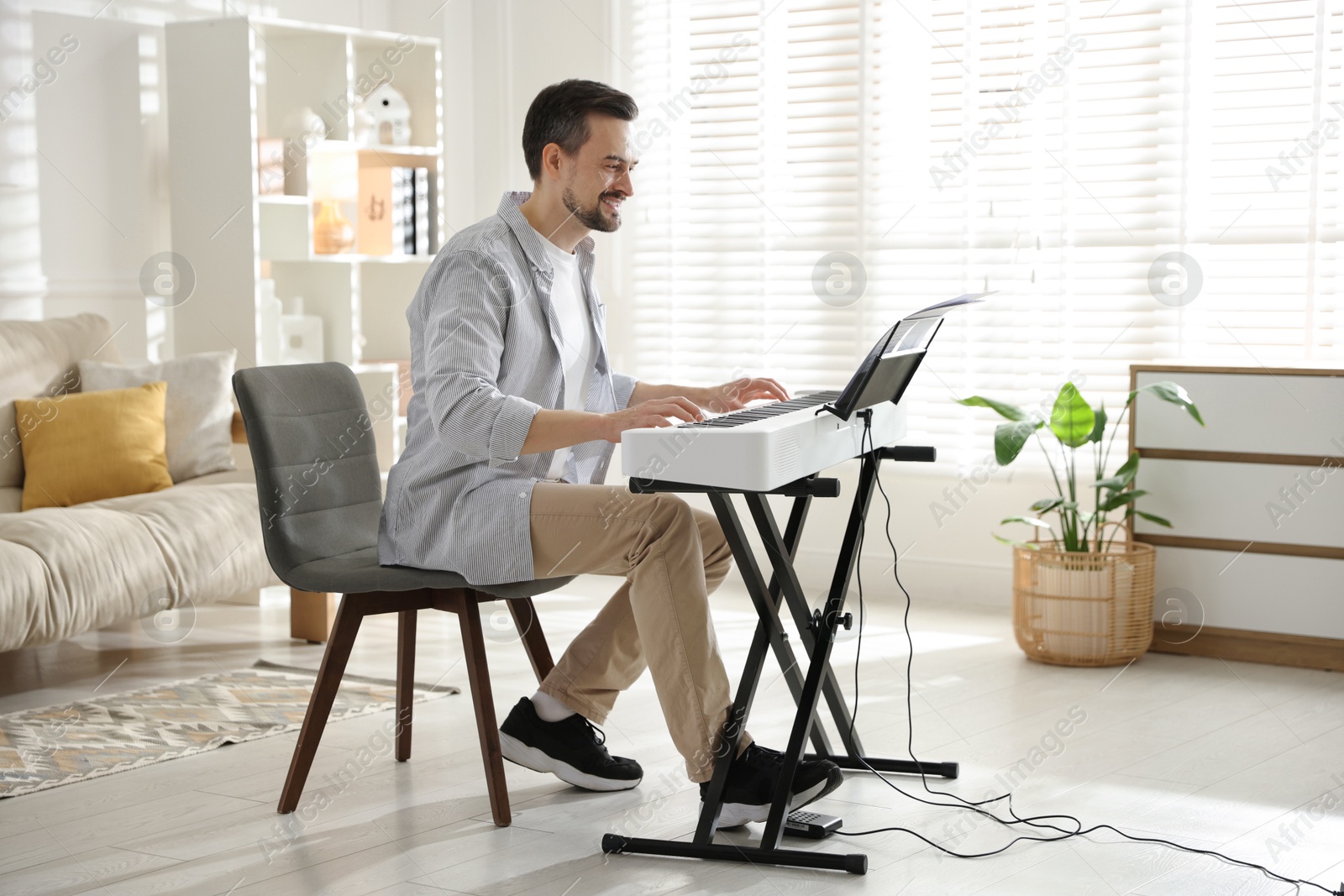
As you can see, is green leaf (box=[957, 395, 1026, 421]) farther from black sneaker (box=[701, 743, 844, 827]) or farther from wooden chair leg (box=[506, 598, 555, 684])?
black sneaker (box=[701, 743, 844, 827])

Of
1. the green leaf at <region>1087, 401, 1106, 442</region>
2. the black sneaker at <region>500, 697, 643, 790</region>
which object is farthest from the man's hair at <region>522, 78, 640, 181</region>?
the green leaf at <region>1087, 401, 1106, 442</region>

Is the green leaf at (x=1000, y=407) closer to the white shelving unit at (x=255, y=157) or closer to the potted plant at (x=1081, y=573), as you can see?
the potted plant at (x=1081, y=573)

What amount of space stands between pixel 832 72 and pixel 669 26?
0.62m

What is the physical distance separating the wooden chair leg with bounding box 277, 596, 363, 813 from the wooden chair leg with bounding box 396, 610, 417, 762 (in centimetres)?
20

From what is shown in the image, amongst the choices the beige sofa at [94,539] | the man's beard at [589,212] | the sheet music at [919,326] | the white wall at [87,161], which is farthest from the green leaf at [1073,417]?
the white wall at [87,161]

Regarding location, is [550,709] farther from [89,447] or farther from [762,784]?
[89,447]

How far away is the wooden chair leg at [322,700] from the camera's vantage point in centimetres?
251

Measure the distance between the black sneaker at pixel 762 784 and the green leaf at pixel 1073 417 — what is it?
1.61m

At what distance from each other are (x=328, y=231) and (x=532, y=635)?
2246 millimetres

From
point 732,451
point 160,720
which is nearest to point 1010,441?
point 732,451

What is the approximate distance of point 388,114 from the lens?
4.85 metres

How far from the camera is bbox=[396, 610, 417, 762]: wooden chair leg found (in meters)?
2.77

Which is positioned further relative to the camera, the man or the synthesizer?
the man

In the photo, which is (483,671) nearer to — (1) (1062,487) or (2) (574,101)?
(2) (574,101)
